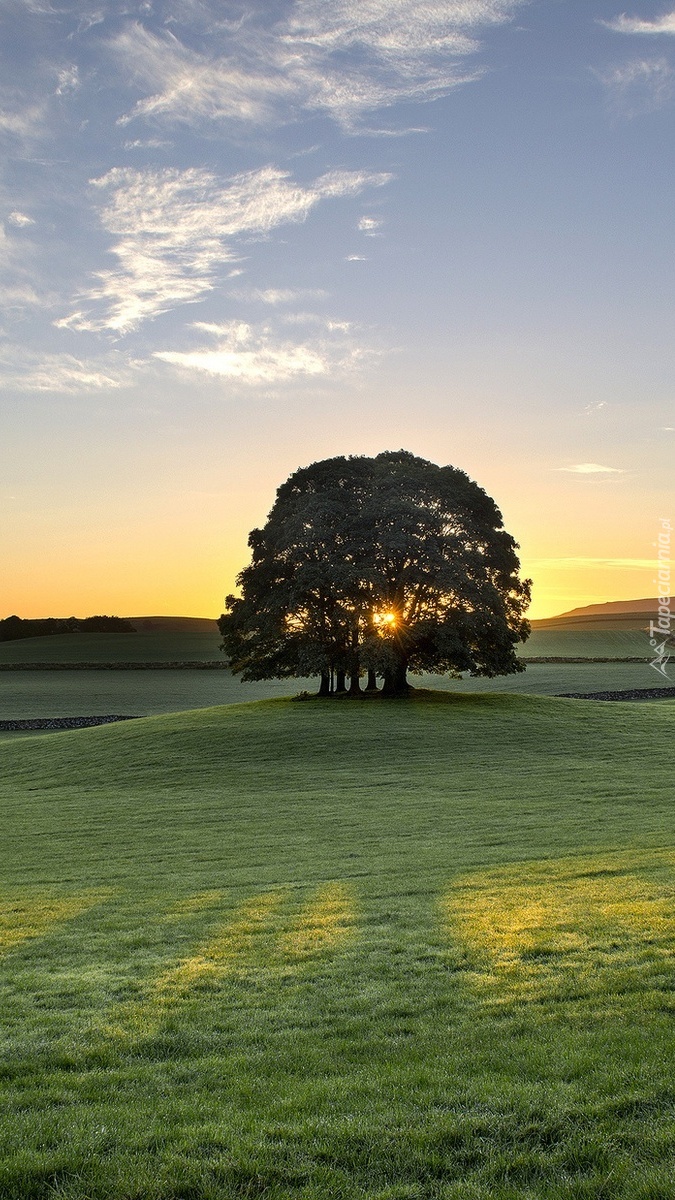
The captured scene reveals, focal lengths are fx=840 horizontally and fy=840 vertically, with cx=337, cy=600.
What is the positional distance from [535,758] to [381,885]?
2070 cm

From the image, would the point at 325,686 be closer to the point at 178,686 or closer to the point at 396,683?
the point at 396,683

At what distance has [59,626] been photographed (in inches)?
5733

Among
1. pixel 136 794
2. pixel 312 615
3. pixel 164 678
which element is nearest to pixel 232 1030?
pixel 136 794

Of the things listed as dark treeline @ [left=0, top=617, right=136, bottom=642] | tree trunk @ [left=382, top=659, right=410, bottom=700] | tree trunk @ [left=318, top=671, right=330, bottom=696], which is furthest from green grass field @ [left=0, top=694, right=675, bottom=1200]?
dark treeline @ [left=0, top=617, right=136, bottom=642]

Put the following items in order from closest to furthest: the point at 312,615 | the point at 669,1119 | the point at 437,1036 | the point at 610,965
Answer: the point at 669,1119 → the point at 437,1036 → the point at 610,965 → the point at 312,615

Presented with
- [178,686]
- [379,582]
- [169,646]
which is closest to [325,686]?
[379,582]

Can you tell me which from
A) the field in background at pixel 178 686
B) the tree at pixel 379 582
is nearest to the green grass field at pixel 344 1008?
the tree at pixel 379 582

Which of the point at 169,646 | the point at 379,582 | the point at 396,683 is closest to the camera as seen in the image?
the point at 379,582

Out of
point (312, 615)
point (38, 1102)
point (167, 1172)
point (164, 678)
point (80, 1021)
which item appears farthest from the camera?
point (164, 678)

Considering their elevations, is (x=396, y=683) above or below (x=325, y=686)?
above

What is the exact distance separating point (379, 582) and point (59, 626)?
365 feet

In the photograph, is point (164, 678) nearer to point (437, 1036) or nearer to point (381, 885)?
point (381, 885)

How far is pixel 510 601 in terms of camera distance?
52.6 metres

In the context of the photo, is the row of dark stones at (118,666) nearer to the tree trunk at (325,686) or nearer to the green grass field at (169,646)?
the green grass field at (169,646)
